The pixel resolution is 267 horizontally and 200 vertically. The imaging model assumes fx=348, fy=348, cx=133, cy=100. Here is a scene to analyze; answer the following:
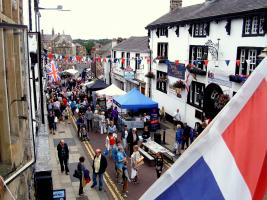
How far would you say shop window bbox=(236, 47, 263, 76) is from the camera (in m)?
16.3

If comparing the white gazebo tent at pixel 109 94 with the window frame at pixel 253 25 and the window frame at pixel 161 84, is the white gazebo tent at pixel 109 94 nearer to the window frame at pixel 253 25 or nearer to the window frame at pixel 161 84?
the window frame at pixel 161 84

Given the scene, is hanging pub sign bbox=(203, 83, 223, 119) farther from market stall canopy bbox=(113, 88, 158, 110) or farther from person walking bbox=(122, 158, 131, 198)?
person walking bbox=(122, 158, 131, 198)

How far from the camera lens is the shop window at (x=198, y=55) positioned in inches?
811

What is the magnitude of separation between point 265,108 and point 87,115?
738 inches

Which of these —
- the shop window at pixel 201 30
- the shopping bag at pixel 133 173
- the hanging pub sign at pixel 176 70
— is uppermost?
the shop window at pixel 201 30

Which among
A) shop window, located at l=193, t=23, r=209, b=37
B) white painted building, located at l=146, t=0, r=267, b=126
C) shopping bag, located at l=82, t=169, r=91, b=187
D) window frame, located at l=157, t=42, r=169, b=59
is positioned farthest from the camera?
window frame, located at l=157, t=42, r=169, b=59

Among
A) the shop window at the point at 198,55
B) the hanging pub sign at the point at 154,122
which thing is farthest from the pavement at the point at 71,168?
the shop window at the point at 198,55

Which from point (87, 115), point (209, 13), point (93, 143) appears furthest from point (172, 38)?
point (93, 143)

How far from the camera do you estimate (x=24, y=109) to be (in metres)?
4.16

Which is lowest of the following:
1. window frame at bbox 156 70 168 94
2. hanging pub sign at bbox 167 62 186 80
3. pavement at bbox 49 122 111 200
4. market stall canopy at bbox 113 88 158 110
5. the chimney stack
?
pavement at bbox 49 122 111 200

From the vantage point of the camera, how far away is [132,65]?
3516 centimetres

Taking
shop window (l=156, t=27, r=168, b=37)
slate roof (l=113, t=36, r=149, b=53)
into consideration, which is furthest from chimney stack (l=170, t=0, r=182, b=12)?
shop window (l=156, t=27, r=168, b=37)

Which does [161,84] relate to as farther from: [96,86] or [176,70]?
[96,86]

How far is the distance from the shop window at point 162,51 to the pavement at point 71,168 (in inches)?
366
